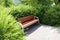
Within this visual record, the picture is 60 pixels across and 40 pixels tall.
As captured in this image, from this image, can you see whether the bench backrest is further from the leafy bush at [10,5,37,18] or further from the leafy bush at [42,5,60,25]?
the leafy bush at [42,5,60,25]

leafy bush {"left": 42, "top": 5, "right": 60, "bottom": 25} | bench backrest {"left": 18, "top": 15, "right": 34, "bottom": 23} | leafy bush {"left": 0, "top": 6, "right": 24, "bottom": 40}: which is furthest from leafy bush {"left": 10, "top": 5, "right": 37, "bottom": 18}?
leafy bush {"left": 0, "top": 6, "right": 24, "bottom": 40}

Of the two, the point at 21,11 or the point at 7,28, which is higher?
the point at 7,28

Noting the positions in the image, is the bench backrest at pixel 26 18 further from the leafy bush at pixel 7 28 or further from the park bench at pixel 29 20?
the leafy bush at pixel 7 28

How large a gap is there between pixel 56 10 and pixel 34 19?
5.64ft

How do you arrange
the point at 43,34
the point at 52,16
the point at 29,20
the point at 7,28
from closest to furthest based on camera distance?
the point at 7,28, the point at 43,34, the point at 29,20, the point at 52,16

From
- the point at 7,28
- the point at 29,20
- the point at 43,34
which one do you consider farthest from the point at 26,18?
the point at 7,28

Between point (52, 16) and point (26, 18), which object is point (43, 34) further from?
point (52, 16)

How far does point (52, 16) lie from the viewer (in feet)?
40.3

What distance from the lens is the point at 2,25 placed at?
15.6ft

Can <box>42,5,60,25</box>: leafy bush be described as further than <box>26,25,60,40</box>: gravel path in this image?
Yes

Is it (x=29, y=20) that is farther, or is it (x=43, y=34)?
(x=29, y=20)

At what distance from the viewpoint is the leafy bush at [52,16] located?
1212 centimetres

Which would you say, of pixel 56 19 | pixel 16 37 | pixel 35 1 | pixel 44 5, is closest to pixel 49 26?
pixel 56 19

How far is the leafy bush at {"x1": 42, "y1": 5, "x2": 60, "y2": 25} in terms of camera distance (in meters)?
12.1
